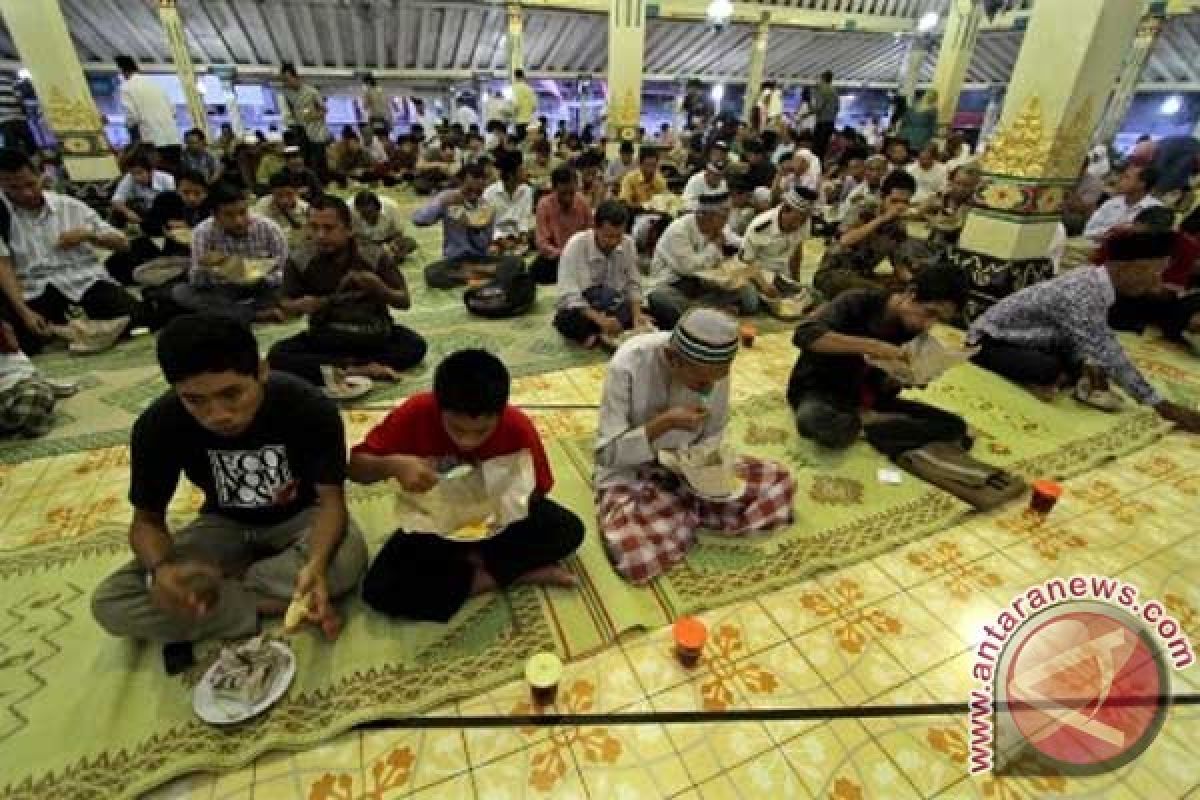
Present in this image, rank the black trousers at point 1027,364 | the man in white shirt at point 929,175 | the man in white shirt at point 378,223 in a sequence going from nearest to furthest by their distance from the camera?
the black trousers at point 1027,364
the man in white shirt at point 378,223
the man in white shirt at point 929,175

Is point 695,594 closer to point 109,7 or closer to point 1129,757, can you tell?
point 1129,757

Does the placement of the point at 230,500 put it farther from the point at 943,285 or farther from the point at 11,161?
the point at 11,161

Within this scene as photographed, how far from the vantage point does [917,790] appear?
1.51 metres

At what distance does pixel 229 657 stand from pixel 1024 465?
351 centimetres

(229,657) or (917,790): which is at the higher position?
(229,657)

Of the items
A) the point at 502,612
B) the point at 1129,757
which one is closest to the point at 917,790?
the point at 1129,757

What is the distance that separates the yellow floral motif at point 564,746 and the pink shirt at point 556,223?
418cm

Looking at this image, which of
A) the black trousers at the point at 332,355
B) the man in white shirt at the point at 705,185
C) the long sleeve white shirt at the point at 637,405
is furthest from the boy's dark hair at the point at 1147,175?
the black trousers at the point at 332,355

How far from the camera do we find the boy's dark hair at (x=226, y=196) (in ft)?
12.0

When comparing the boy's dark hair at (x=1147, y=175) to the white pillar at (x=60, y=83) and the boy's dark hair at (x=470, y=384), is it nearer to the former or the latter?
the boy's dark hair at (x=470, y=384)

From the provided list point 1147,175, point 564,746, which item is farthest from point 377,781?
point 1147,175

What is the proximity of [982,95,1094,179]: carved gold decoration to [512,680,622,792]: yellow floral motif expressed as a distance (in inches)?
197

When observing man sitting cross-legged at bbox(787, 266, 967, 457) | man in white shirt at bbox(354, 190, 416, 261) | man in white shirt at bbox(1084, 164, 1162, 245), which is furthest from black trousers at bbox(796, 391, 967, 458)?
man in white shirt at bbox(1084, 164, 1162, 245)

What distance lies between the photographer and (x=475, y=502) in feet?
5.99
